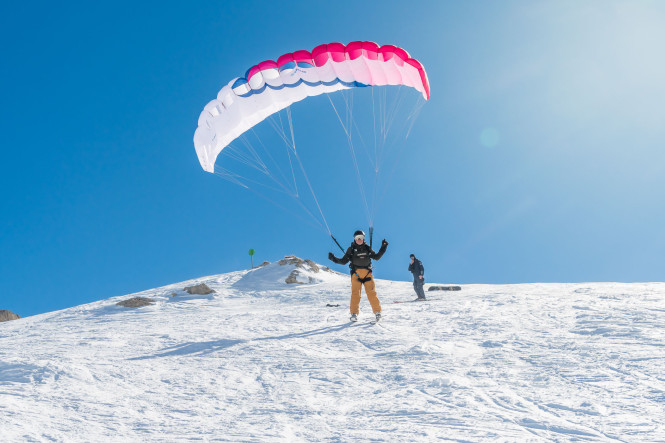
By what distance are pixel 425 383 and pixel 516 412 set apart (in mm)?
1137

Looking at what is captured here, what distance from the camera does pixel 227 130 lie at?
1213 centimetres

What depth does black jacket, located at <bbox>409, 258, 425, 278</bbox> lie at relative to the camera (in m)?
14.4

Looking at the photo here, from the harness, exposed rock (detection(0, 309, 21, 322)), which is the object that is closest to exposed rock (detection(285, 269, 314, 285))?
exposed rock (detection(0, 309, 21, 322))

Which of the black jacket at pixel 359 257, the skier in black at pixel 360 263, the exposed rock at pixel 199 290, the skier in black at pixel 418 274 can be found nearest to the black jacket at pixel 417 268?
the skier in black at pixel 418 274

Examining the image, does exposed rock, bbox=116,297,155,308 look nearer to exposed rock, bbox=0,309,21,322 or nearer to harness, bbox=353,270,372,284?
exposed rock, bbox=0,309,21,322

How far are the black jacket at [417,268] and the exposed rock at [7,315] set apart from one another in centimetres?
1374

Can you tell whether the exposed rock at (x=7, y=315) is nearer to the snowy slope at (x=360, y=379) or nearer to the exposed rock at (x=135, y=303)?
the exposed rock at (x=135, y=303)

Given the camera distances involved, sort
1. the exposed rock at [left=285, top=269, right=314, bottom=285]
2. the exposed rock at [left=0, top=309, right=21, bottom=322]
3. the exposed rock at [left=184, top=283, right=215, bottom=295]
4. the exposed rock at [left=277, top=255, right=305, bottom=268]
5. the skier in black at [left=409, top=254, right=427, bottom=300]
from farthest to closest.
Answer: the exposed rock at [left=277, top=255, right=305, bottom=268], the exposed rock at [left=285, top=269, right=314, bottom=285], the exposed rock at [left=184, top=283, right=215, bottom=295], the exposed rock at [left=0, top=309, right=21, bottom=322], the skier in black at [left=409, top=254, right=427, bottom=300]

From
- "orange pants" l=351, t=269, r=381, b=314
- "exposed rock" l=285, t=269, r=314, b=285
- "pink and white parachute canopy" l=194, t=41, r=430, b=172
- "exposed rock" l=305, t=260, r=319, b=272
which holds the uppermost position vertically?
"pink and white parachute canopy" l=194, t=41, r=430, b=172

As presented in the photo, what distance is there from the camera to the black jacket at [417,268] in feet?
47.2

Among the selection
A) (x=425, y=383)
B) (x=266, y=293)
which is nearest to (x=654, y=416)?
(x=425, y=383)

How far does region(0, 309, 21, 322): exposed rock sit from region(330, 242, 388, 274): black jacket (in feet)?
44.8

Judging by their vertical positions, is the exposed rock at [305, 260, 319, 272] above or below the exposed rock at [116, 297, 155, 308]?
above

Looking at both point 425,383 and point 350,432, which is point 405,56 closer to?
point 425,383
